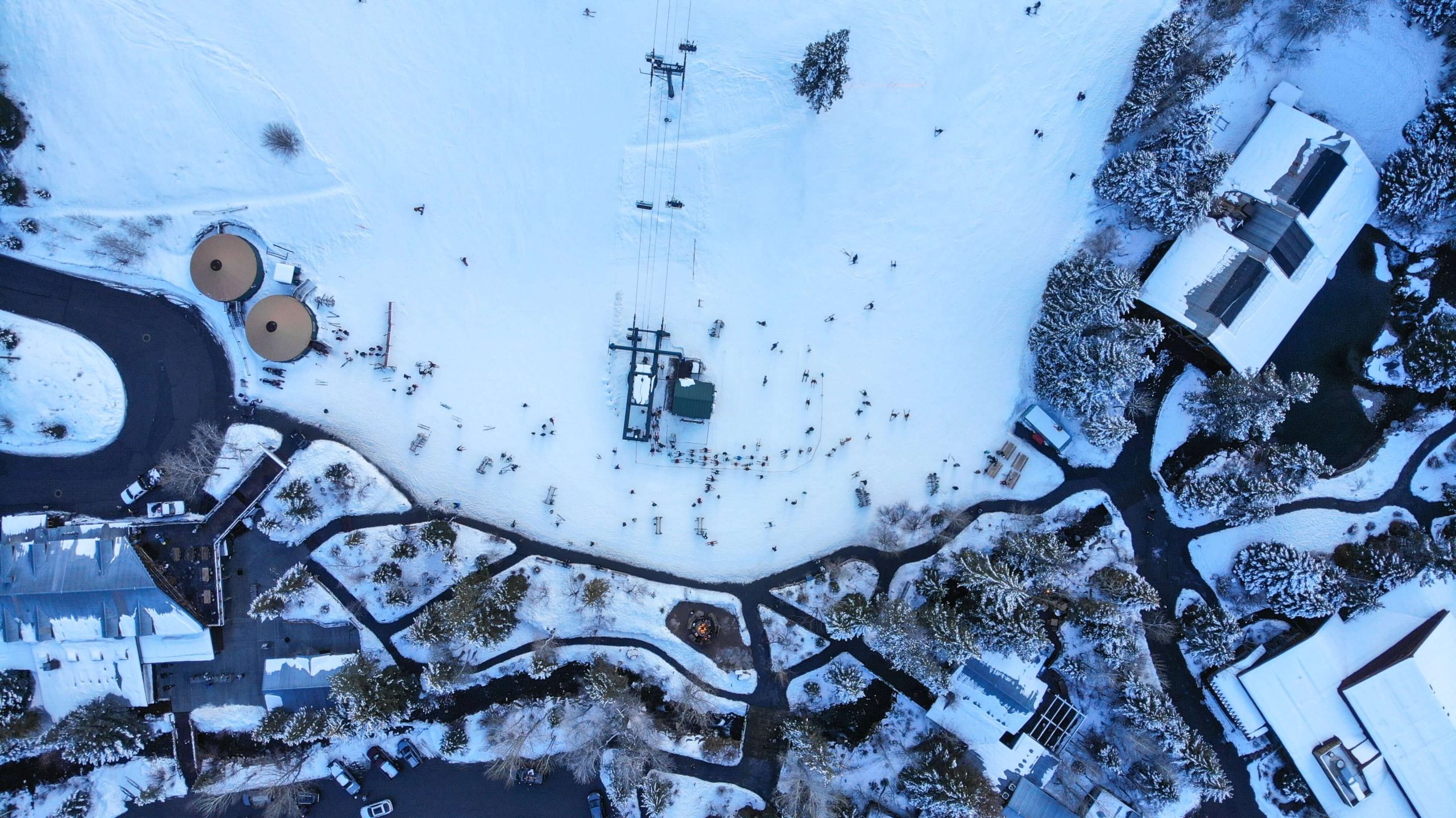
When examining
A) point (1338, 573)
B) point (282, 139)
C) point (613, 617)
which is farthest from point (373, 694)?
point (1338, 573)

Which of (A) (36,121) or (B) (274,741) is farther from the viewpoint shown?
(B) (274,741)

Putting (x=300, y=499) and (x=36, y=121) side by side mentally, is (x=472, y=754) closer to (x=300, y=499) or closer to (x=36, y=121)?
(x=300, y=499)

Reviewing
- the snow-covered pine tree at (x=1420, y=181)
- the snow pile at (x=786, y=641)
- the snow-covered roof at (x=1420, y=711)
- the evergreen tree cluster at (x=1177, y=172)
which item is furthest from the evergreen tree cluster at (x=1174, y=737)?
the snow-covered pine tree at (x=1420, y=181)

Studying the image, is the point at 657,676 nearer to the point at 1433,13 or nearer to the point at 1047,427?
the point at 1047,427

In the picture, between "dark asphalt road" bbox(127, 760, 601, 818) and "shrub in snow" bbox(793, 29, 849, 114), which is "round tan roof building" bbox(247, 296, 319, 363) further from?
"shrub in snow" bbox(793, 29, 849, 114)

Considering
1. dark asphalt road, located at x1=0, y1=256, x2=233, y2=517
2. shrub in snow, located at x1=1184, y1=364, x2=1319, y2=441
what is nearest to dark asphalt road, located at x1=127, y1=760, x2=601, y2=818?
dark asphalt road, located at x1=0, y1=256, x2=233, y2=517

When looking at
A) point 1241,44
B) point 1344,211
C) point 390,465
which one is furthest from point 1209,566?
point 390,465
